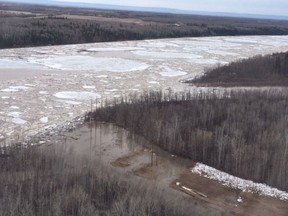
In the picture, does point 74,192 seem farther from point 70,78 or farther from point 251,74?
point 251,74

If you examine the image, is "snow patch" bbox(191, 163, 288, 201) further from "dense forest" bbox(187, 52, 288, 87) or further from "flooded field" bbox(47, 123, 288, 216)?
"dense forest" bbox(187, 52, 288, 87)

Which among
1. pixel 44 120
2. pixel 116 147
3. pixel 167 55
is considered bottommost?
pixel 116 147

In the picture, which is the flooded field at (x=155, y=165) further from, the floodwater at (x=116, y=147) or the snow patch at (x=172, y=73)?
the snow patch at (x=172, y=73)

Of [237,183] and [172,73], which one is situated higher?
[172,73]

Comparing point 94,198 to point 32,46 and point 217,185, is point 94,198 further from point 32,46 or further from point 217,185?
point 32,46

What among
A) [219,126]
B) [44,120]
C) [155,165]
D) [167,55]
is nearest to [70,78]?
[44,120]
